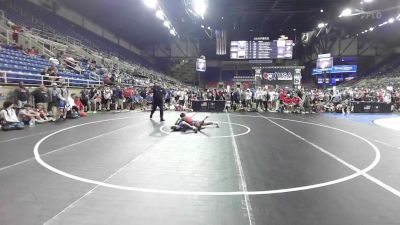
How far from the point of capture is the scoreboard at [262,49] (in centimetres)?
3267

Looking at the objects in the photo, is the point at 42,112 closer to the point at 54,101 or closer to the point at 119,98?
the point at 54,101

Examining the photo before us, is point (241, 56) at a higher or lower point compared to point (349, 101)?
higher

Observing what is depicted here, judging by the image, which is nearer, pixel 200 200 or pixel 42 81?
pixel 200 200

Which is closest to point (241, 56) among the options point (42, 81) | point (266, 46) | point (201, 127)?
point (266, 46)

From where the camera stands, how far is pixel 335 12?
73.4ft

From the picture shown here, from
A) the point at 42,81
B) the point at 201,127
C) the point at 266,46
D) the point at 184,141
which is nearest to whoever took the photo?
the point at 184,141

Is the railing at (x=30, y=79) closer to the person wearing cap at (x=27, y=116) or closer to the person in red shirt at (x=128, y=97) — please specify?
the person wearing cap at (x=27, y=116)

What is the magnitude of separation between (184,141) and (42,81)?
33.1ft

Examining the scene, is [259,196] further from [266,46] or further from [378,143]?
[266,46]

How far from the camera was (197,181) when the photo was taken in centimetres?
474

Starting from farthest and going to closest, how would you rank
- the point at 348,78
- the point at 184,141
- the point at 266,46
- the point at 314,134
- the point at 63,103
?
the point at 348,78 < the point at 266,46 < the point at 63,103 < the point at 314,134 < the point at 184,141

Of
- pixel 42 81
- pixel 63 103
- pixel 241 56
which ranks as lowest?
pixel 63 103

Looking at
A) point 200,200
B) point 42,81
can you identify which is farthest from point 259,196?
point 42,81

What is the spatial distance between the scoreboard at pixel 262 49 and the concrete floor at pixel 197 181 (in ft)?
83.5
